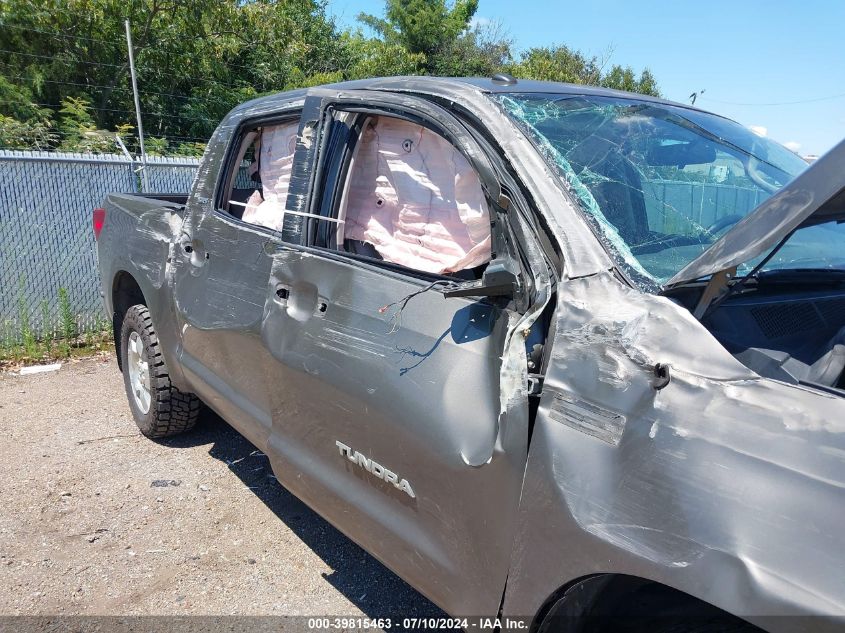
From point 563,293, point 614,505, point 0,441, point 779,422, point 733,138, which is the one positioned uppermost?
point 733,138

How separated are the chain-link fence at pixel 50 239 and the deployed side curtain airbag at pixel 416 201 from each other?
4846 mm

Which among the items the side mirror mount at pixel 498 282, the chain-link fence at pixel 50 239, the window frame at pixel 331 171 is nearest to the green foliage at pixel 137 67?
the chain-link fence at pixel 50 239

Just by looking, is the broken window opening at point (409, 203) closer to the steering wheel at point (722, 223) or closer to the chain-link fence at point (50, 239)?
the steering wheel at point (722, 223)

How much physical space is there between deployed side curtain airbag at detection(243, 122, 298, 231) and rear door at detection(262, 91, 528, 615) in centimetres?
39

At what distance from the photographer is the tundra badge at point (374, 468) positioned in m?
2.09

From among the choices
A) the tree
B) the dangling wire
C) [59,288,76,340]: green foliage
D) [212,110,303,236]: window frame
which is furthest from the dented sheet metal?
the tree

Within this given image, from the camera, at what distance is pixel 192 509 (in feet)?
11.7

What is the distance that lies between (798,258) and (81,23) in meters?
16.0

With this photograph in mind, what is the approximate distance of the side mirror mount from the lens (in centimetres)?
179

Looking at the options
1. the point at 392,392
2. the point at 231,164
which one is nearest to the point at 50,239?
the point at 231,164

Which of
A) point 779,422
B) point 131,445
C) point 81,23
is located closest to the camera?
point 779,422

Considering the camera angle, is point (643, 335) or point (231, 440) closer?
point (643, 335)

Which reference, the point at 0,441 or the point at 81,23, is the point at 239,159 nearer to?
the point at 0,441

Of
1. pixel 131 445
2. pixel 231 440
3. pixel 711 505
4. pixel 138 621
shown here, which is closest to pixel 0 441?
pixel 131 445
